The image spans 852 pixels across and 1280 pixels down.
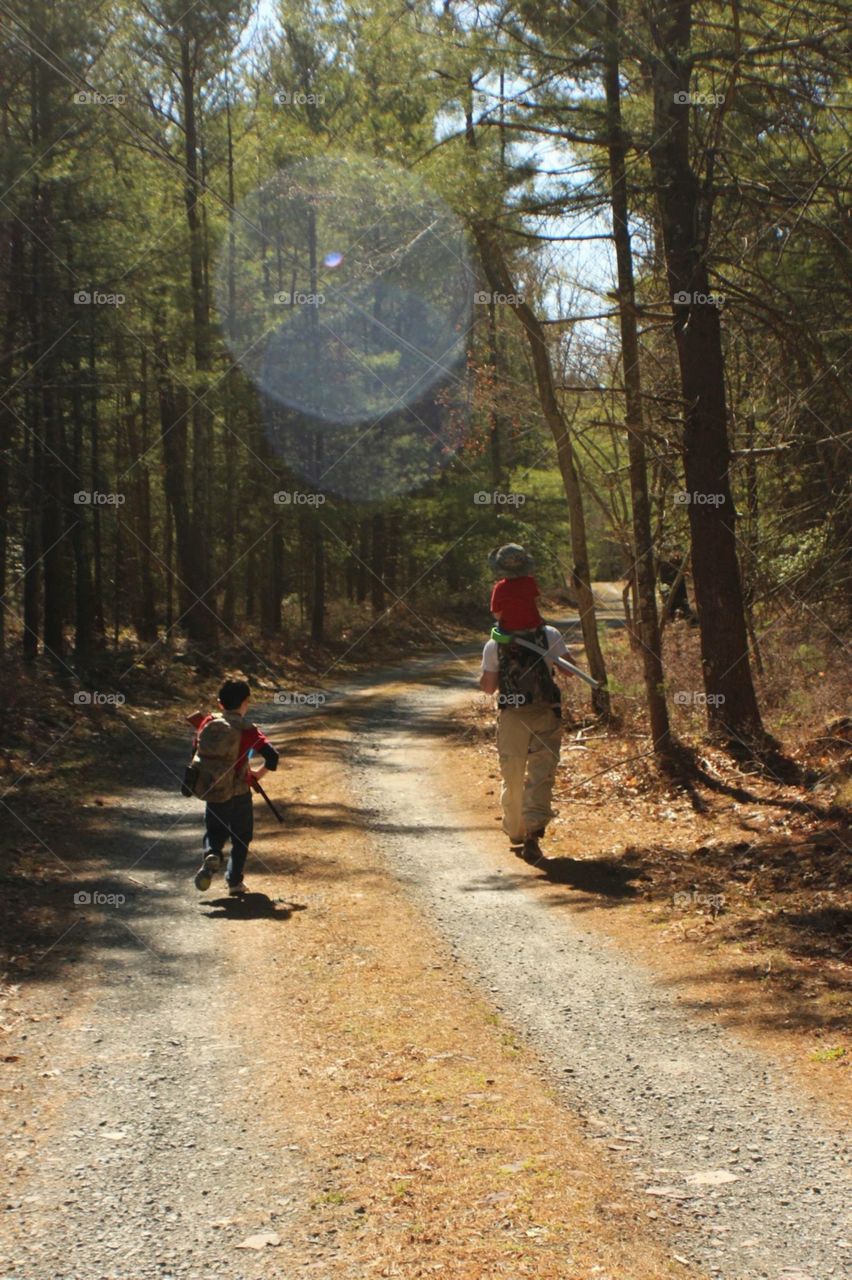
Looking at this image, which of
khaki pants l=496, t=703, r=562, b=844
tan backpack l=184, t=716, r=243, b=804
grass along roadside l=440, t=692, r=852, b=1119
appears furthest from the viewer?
khaki pants l=496, t=703, r=562, b=844

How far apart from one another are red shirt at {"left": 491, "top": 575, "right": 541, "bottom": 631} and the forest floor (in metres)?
2.11

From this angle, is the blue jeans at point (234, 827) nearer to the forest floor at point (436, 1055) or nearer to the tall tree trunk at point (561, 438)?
Result: the forest floor at point (436, 1055)

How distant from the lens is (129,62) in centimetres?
2609

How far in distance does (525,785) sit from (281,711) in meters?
13.9

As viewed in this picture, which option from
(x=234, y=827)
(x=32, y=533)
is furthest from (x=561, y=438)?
(x=32, y=533)

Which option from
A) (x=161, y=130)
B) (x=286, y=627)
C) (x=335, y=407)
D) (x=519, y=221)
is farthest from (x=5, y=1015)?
(x=286, y=627)

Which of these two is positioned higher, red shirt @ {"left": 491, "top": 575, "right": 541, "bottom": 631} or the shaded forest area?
the shaded forest area

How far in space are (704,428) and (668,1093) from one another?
939 centimetres

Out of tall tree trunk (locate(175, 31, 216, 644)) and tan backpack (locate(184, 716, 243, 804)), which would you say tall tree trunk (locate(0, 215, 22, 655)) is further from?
tan backpack (locate(184, 716, 243, 804))

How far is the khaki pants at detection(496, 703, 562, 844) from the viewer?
33.8 feet

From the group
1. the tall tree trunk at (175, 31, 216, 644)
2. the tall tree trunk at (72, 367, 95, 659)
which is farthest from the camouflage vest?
the tall tree trunk at (175, 31, 216, 644)

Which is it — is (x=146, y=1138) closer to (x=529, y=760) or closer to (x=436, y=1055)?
(x=436, y=1055)

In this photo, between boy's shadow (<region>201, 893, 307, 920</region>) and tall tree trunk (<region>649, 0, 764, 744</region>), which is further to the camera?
tall tree trunk (<region>649, 0, 764, 744</region>)

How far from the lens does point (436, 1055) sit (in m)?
5.80
